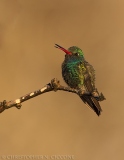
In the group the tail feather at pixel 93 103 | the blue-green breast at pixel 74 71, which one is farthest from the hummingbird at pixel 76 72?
the tail feather at pixel 93 103

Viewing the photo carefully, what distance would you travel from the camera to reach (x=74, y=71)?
276 cm

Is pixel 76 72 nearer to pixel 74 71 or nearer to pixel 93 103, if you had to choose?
pixel 74 71

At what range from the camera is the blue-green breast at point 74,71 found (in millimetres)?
2730

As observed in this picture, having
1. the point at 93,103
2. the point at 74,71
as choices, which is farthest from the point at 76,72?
the point at 93,103

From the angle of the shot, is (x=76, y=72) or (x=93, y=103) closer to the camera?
(x=93, y=103)

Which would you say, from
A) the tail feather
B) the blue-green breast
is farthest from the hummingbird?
the tail feather

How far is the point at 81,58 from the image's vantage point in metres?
2.87

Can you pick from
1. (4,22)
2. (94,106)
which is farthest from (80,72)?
(4,22)

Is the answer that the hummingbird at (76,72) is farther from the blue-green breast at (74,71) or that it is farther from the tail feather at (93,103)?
the tail feather at (93,103)

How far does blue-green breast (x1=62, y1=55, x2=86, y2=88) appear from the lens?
8.96 ft

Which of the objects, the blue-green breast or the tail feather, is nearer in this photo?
the tail feather

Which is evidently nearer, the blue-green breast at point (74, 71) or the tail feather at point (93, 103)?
the tail feather at point (93, 103)

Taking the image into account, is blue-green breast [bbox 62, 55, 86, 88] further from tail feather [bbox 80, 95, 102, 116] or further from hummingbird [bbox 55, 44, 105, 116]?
tail feather [bbox 80, 95, 102, 116]

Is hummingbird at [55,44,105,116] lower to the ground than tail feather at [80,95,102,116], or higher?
higher
